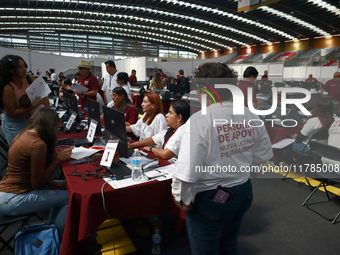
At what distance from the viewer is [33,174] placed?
1.66 m

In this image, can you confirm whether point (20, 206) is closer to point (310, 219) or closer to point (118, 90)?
point (118, 90)

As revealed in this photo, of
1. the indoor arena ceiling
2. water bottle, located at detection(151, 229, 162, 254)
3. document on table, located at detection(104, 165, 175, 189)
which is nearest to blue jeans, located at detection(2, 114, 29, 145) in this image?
document on table, located at detection(104, 165, 175, 189)

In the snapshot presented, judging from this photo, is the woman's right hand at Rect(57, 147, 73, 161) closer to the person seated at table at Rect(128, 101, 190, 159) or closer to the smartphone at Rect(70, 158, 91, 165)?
the smartphone at Rect(70, 158, 91, 165)

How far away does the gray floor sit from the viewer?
6.39 feet

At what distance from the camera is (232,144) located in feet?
3.69

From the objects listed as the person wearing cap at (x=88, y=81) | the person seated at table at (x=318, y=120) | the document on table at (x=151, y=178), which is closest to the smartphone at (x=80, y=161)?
the document on table at (x=151, y=178)

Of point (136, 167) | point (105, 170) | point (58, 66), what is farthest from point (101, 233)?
point (58, 66)

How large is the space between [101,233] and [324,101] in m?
2.90

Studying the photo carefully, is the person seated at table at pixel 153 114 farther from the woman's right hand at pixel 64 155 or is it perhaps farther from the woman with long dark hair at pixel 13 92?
the woman with long dark hair at pixel 13 92

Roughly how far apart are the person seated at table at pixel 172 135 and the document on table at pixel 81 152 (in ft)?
1.27

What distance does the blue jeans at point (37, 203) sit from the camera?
5.37ft

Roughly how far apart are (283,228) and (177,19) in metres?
20.6

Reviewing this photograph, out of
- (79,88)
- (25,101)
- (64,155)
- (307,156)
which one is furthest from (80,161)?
(307,156)

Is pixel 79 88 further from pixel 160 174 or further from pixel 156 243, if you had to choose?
pixel 156 243
